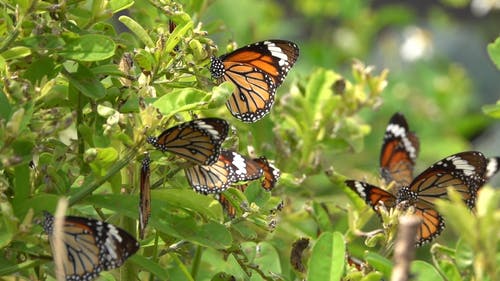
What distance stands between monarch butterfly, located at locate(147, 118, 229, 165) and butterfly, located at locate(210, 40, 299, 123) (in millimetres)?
534

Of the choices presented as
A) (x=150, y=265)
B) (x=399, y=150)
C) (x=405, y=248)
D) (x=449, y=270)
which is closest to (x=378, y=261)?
(x=449, y=270)

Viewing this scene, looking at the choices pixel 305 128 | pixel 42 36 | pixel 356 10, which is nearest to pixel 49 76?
pixel 42 36

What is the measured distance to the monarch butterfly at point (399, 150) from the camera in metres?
3.24

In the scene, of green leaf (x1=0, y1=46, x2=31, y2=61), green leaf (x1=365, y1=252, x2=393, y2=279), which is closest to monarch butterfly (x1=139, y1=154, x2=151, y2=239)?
green leaf (x1=0, y1=46, x2=31, y2=61)

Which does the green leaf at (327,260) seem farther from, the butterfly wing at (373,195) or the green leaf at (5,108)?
the green leaf at (5,108)

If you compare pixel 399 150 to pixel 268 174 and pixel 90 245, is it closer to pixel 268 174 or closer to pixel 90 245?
pixel 268 174

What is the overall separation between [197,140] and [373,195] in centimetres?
69

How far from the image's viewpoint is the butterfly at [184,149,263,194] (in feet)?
6.10

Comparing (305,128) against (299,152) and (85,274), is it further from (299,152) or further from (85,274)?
(85,274)

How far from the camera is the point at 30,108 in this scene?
1679 millimetres

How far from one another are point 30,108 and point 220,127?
13.0 inches

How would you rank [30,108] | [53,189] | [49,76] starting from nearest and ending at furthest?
1. [30,108]
2. [53,189]
3. [49,76]

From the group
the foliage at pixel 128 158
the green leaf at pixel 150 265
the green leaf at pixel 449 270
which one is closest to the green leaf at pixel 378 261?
Result: the foliage at pixel 128 158

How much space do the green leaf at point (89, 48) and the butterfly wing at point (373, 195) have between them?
0.73 meters
